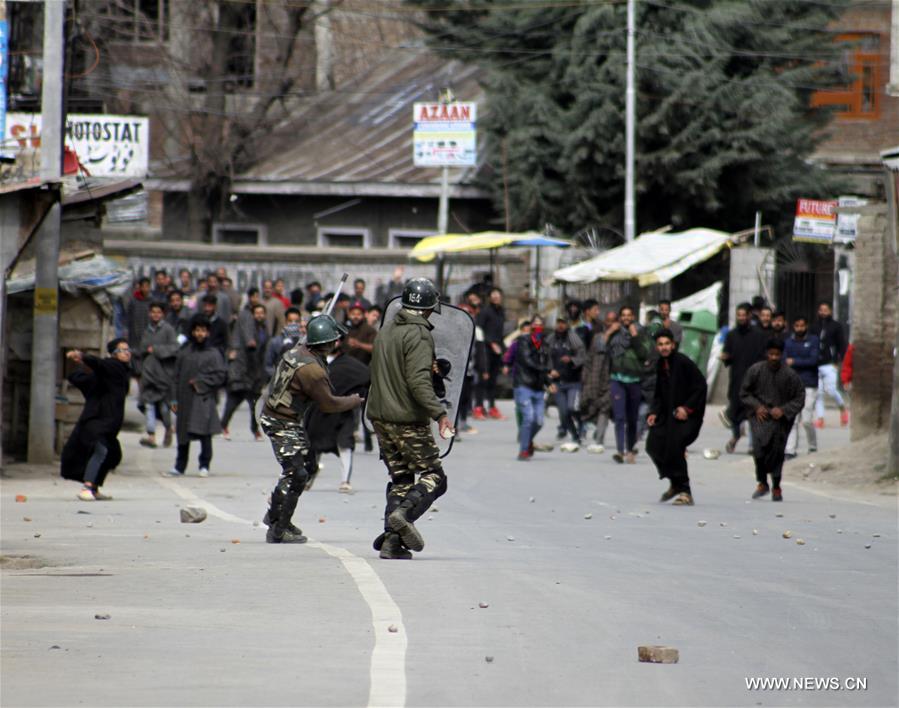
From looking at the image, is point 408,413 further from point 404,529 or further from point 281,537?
point 281,537

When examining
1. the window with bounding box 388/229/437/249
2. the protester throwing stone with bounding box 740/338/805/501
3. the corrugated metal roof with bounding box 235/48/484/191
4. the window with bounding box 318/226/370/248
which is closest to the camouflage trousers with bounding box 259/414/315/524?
the protester throwing stone with bounding box 740/338/805/501

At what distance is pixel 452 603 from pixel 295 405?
3.05m

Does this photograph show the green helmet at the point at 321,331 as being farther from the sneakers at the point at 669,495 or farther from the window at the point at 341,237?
the window at the point at 341,237

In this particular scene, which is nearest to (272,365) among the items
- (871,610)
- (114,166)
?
(114,166)

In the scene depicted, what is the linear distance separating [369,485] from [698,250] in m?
14.4

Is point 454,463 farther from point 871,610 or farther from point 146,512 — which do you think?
point 871,610

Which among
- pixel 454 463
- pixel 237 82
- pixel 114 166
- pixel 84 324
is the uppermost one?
pixel 237 82

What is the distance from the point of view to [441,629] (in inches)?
304

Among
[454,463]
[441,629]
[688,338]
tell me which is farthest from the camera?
[688,338]

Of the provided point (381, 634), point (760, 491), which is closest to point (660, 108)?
point (760, 491)

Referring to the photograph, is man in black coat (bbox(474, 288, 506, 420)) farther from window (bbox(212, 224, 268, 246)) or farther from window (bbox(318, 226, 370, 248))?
window (bbox(212, 224, 268, 246))

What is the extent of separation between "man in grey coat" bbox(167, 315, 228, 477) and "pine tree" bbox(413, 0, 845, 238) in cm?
1682

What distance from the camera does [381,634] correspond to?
24.7 ft

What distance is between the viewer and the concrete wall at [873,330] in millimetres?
19828
